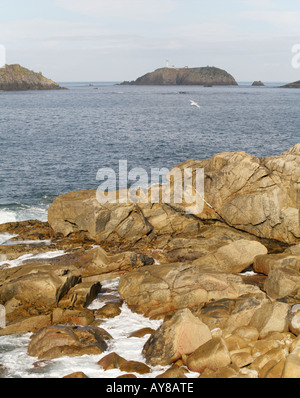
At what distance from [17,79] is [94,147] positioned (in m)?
146

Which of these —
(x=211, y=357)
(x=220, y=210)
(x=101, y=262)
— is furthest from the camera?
(x=220, y=210)

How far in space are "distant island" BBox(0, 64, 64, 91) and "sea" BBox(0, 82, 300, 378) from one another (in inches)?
3626

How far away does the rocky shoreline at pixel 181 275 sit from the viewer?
48.1 ft

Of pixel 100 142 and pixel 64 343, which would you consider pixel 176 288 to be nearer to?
pixel 64 343

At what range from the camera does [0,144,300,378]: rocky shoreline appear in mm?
14672

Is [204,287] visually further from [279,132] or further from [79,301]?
[279,132]

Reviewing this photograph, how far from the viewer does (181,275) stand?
62.6 feet

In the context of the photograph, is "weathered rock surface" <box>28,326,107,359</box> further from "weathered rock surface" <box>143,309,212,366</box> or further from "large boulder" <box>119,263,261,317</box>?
"large boulder" <box>119,263,261,317</box>

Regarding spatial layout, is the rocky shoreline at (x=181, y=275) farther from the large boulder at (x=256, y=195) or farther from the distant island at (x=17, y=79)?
the distant island at (x=17, y=79)

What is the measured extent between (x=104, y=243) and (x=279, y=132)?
150 feet

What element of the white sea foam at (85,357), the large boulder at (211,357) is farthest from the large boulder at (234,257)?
the large boulder at (211,357)

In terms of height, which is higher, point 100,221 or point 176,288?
point 100,221

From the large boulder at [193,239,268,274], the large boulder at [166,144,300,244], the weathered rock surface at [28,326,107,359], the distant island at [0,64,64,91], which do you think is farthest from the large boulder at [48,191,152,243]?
the distant island at [0,64,64,91]

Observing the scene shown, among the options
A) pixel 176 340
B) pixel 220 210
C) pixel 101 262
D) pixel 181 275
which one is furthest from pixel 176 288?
pixel 220 210
